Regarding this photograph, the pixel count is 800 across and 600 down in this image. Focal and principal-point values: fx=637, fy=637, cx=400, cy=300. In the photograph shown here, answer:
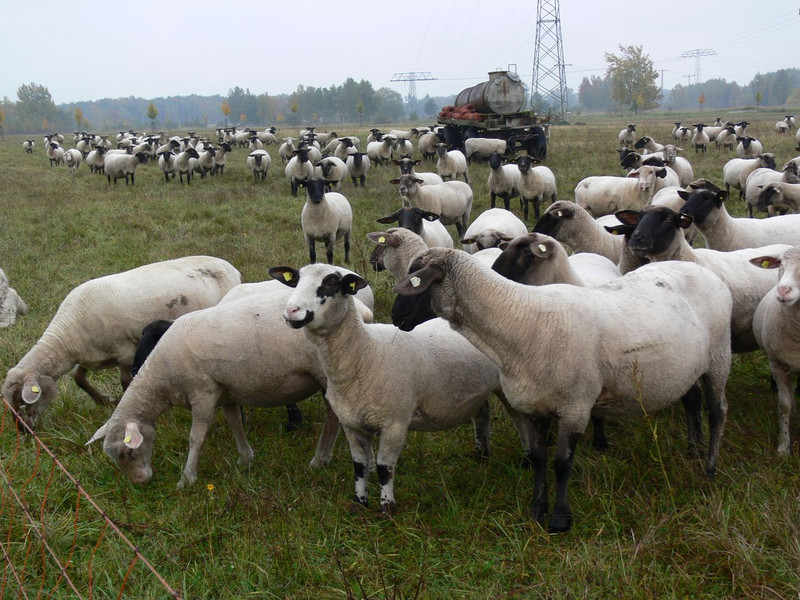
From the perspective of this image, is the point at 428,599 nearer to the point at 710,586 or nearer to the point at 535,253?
the point at 710,586

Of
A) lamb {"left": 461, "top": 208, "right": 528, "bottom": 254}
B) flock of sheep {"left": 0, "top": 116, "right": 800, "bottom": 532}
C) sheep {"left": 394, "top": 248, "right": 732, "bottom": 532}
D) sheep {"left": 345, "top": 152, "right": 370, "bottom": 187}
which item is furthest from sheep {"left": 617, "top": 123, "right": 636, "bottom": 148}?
sheep {"left": 394, "top": 248, "right": 732, "bottom": 532}

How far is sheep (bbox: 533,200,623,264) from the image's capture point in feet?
22.1

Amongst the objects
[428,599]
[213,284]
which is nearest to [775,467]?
[428,599]

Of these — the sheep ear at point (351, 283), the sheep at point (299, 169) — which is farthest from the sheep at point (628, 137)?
the sheep ear at point (351, 283)

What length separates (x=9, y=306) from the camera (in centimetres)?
860

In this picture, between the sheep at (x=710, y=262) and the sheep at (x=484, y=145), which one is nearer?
the sheep at (x=710, y=262)

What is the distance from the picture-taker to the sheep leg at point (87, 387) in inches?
241

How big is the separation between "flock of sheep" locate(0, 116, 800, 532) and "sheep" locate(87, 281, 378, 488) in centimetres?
1

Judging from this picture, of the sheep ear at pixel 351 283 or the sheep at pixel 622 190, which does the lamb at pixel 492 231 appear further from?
the sheep ear at pixel 351 283

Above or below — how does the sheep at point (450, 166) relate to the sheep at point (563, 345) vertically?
above

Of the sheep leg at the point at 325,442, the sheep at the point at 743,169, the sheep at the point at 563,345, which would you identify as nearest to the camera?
the sheep at the point at 563,345

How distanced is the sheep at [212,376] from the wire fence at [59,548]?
1.72ft

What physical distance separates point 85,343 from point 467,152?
18.2m

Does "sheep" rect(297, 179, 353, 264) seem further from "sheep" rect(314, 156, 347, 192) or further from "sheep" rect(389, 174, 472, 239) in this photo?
"sheep" rect(314, 156, 347, 192)
